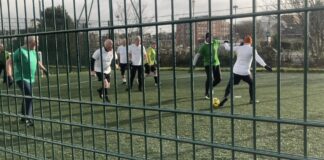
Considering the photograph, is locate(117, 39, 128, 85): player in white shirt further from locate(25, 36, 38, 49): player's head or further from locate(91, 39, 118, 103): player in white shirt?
locate(25, 36, 38, 49): player's head

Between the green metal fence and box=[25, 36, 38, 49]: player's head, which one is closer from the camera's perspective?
the green metal fence

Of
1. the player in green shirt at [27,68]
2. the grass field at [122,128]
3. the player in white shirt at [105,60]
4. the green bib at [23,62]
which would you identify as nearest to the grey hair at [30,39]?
the player in green shirt at [27,68]

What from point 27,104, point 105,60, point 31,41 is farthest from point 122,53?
point 105,60

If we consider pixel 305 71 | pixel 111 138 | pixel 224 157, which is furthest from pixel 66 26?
pixel 111 138

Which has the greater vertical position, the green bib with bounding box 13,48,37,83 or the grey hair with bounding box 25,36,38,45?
the grey hair with bounding box 25,36,38,45

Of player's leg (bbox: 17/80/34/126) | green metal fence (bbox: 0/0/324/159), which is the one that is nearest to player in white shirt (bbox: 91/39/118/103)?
green metal fence (bbox: 0/0/324/159)

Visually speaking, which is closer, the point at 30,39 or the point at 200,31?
the point at 200,31

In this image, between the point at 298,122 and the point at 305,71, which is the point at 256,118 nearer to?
the point at 298,122

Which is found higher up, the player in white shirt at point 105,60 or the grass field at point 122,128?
the player in white shirt at point 105,60

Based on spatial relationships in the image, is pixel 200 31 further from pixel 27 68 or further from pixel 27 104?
pixel 27 68

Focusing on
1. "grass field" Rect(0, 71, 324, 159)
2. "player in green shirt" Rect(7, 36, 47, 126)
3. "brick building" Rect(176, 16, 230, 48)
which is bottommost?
"grass field" Rect(0, 71, 324, 159)

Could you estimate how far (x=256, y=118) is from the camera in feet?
7.47

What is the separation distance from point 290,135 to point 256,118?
13.6 feet

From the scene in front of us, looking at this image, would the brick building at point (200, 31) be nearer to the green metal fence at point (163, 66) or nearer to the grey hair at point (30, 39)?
the green metal fence at point (163, 66)
